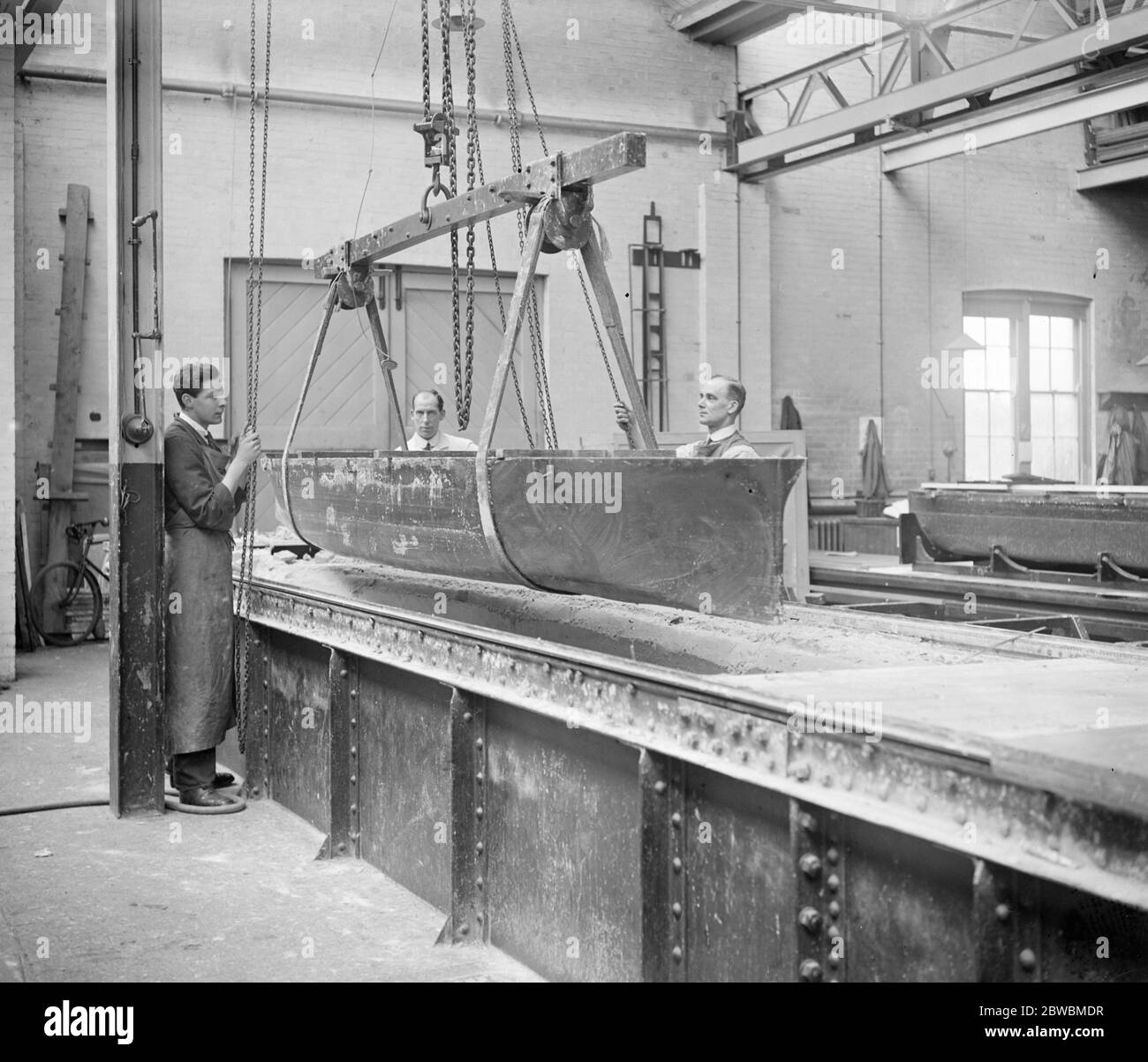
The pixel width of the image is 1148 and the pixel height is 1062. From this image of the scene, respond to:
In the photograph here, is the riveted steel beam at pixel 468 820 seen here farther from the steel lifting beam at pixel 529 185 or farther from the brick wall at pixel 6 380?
the brick wall at pixel 6 380

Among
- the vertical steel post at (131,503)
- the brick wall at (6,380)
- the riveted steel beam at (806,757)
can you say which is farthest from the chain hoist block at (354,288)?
the brick wall at (6,380)

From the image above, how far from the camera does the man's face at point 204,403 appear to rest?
20.2ft

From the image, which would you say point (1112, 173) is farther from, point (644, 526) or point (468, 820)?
point (468, 820)

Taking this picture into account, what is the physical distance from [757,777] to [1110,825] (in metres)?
0.86

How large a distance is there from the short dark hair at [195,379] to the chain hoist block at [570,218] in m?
2.29

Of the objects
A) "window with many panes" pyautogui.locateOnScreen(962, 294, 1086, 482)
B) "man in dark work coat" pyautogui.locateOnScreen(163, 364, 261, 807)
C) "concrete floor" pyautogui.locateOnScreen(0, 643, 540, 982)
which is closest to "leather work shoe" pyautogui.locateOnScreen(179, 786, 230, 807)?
"man in dark work coat" pyautogui.locateOnScreen(163, 364, 261, 807)

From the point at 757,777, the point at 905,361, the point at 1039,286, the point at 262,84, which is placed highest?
the point at 262,84

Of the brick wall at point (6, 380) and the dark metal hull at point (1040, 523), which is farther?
the brick wall at point (6, 380)

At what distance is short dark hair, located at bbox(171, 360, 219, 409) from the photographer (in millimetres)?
6113

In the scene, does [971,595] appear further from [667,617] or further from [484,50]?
[484,50]

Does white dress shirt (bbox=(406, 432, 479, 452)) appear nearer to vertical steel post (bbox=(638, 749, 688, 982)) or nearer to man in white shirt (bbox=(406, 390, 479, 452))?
man in white shirt (bbox=(406, 390, 479, 452))
